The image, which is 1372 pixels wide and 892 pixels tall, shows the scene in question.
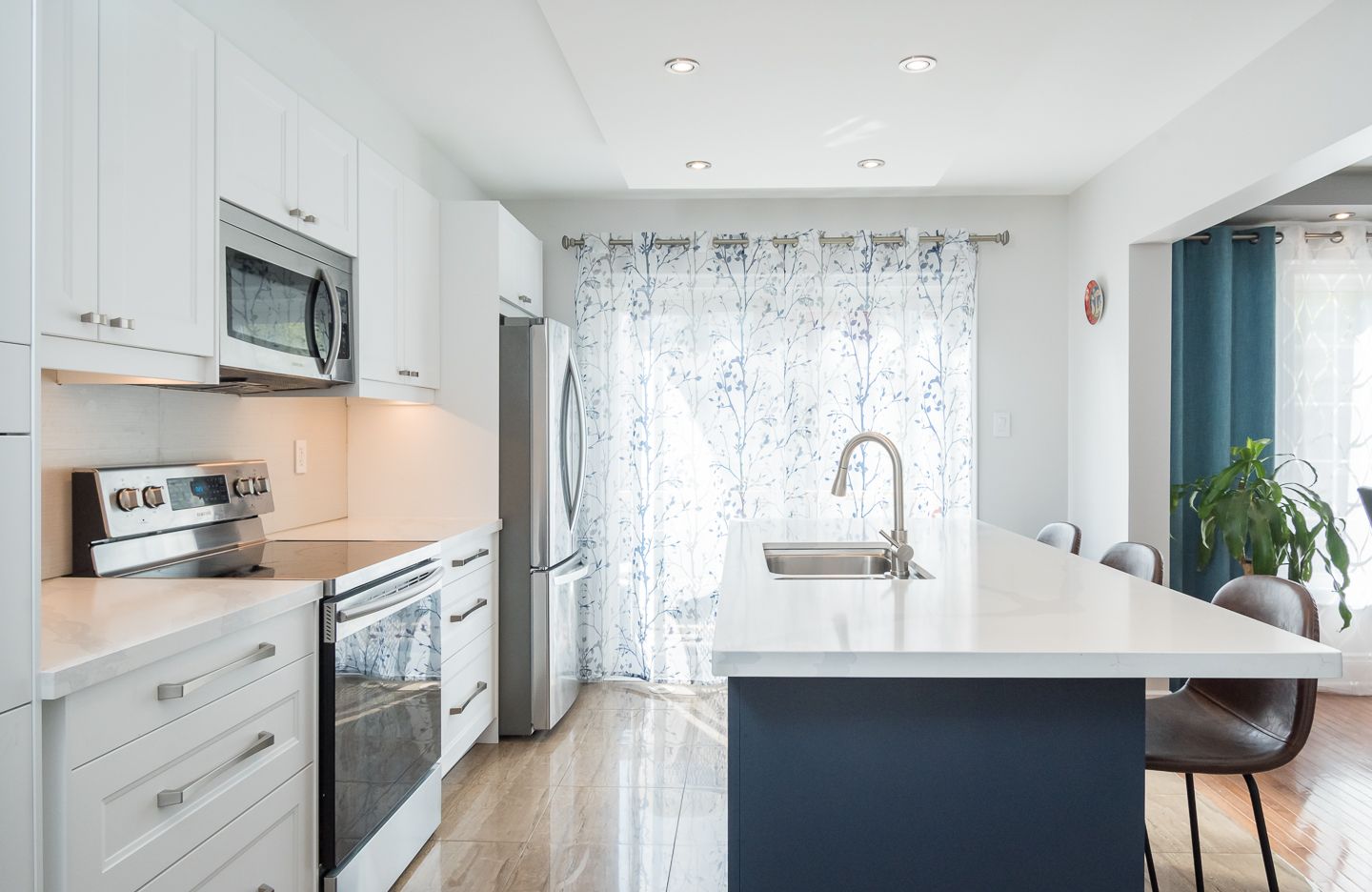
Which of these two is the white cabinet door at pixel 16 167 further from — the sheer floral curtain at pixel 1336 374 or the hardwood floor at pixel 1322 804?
the sheer floral curtain at pixel 1336 374

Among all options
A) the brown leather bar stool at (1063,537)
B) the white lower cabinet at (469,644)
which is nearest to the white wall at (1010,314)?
the brown leather bar stool at (1063,537)

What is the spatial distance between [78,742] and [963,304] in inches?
158

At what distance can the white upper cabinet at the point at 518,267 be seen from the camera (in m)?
3.63

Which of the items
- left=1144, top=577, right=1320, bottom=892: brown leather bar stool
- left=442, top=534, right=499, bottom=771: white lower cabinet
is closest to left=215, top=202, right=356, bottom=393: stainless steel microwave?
left=442, top=534, right=499, bottom=771: white lower cabinet

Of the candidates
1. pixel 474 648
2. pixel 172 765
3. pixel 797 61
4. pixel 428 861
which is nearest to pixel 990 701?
pixel 172 765

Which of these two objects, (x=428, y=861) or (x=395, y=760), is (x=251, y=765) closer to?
(x=395, y=760)

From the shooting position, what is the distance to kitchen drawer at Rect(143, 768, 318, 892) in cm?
157

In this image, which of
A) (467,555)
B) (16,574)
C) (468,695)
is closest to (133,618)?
(16,574)

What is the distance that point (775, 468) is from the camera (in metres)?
4.43

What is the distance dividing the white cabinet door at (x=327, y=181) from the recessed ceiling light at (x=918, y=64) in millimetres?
1682

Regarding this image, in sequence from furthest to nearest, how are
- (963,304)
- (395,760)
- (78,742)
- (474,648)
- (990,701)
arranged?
(963,304) < (474,648) < (395,760) < (990,701) < (78,742)

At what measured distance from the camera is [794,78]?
108 inches

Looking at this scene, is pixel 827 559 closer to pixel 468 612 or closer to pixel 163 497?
pixel 468 612

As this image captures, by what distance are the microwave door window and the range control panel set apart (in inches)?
17.0
